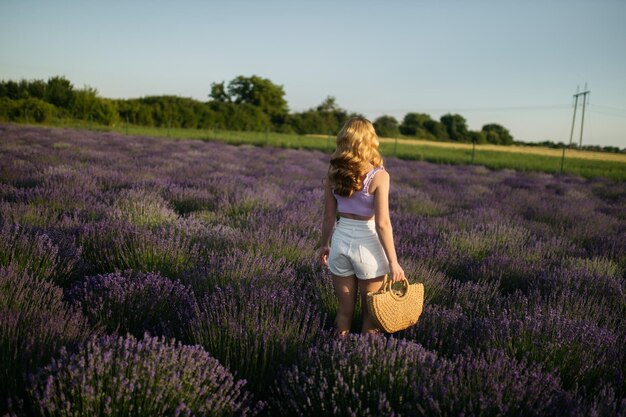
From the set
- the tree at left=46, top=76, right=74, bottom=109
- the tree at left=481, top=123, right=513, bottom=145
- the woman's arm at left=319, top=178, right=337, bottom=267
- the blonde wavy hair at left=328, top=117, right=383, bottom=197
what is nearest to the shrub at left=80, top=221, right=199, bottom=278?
the woman's arm at left=319, top=178, right=337, bottom=267

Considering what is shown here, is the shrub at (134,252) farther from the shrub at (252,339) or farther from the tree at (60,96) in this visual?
the tree at (60,96)

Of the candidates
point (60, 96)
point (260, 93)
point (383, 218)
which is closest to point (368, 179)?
point (383, 218)

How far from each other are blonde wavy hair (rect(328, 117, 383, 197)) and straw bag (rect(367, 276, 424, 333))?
57cm

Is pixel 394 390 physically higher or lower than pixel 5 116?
lower

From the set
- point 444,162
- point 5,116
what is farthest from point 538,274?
point 5,116

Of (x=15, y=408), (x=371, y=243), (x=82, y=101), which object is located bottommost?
(x=15, y=408)

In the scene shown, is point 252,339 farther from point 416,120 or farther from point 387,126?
point 416,120

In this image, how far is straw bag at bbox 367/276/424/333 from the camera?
2113 mm

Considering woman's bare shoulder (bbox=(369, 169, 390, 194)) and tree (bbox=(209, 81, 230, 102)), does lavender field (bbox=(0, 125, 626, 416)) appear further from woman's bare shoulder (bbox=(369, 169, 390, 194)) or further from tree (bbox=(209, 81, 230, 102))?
tree (bbox=(209, 81, 230, 102))

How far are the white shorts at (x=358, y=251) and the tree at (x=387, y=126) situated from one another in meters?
54.4

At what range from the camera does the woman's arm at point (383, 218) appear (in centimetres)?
223

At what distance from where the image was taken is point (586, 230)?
5773mm

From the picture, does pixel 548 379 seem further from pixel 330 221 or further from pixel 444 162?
pixel 444 162

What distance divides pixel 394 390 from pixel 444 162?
756 inches
